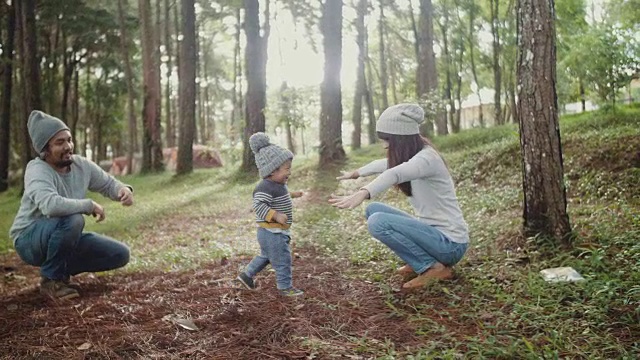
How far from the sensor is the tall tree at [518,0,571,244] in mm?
4586

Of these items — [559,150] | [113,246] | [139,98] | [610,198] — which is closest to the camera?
[559,150]

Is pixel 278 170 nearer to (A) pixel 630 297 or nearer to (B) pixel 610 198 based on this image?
(A) pixel 630 297

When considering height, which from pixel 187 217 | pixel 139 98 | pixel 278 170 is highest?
pixel 139 98

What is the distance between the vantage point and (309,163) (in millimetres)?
14039

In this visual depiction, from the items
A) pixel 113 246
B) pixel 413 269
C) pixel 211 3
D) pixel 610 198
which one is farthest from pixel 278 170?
pixel 211 3

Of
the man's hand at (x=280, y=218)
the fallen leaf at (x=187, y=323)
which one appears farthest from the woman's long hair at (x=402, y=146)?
the fallen leaf at (x=187, y=323)

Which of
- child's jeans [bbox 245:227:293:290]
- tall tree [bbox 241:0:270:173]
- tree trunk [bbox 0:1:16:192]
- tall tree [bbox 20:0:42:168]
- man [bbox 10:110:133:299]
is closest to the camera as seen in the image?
child's jeans [bbox 245:227:293:290]

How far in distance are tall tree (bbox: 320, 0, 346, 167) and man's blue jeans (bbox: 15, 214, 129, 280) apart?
853cm

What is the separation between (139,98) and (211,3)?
9142 millimetres

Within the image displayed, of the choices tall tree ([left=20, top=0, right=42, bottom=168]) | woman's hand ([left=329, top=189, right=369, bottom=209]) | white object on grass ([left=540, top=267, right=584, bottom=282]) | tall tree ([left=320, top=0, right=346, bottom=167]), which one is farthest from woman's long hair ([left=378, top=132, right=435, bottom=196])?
tall tree ([left=20, top=0, right=42, bottom=168])

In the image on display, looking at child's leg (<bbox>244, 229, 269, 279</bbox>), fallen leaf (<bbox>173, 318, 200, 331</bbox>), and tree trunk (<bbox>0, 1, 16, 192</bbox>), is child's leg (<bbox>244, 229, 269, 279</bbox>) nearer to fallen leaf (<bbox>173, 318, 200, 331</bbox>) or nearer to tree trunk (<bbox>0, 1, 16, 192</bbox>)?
fallen leaf (<bbox>173, 318, 200, 331</bbox>)

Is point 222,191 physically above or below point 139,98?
below

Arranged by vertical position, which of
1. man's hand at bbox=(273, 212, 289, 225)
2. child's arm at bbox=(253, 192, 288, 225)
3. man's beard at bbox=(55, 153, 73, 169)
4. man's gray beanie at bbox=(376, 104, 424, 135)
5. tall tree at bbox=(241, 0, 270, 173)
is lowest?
man's hand at bbox=(273, 212, 289, 225)

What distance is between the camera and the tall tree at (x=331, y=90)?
1308 centimetres
